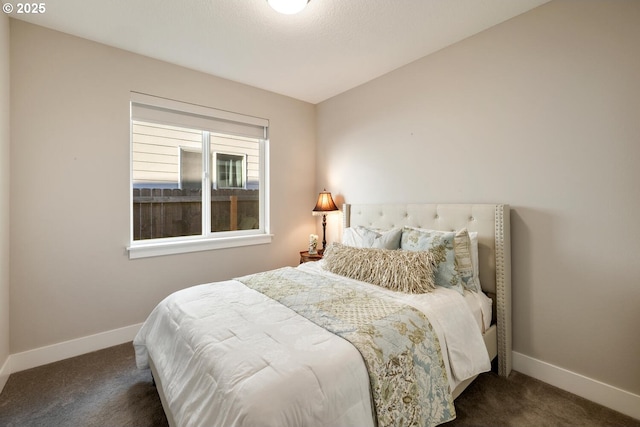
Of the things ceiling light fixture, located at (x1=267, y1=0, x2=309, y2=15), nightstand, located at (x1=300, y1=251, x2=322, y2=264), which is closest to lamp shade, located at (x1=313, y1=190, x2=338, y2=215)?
nightstand, located at (x1=300, y1=251, x2=322, y2=264)

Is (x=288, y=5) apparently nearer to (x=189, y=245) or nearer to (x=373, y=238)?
(x=373, y=238)

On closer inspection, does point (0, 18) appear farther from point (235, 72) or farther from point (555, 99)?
point (555, 99)

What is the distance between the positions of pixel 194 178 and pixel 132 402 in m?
2.02

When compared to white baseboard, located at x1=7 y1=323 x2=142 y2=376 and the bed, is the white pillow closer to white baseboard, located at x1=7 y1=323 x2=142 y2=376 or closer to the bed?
the bed

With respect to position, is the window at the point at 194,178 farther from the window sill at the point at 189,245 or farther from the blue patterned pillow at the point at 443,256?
the blue patterned pillow at the point at 443,256

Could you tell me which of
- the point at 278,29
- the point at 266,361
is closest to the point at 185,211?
the point at 278,29

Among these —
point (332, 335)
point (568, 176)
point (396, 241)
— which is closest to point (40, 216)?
point (332, 335)

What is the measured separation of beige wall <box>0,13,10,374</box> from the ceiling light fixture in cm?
184

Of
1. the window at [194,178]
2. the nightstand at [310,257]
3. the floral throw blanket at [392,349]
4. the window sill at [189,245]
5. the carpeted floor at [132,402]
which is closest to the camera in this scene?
the floral throw blanket at [392,349]

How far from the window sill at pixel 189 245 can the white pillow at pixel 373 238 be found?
1.16 m

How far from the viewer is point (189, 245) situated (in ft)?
9.07

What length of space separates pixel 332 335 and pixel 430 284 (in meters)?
0.88

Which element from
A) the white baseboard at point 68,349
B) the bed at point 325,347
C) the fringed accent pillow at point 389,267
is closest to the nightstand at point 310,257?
the fringed accent pillow at point 389,267

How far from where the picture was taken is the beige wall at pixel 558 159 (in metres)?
1.59
